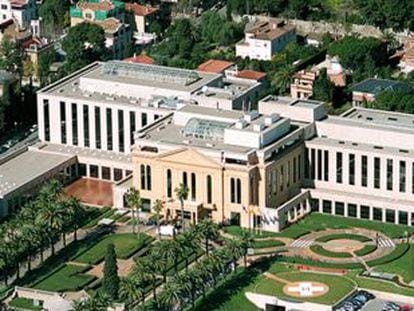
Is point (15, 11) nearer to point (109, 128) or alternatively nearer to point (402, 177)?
point (109, 128)

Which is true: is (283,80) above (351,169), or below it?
below

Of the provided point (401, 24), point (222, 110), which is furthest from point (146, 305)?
point (401, 24)

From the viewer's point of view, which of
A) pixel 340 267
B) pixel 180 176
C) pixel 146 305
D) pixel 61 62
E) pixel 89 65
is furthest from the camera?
pixel 61 62

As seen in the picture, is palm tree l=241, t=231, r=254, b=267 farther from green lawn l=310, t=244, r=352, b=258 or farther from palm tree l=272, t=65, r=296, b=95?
palm tree l=272, t=65, r=296, b=95

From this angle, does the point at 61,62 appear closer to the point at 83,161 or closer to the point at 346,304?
the point at 83,161

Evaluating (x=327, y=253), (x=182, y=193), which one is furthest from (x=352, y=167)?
(x=182, y=193)
